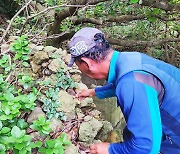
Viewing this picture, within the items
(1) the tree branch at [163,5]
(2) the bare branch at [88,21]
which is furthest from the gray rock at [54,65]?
(2) the bare branch at [88,21]

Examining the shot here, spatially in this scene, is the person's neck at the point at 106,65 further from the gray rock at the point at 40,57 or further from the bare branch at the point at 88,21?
the bare branch at the point at 88,21

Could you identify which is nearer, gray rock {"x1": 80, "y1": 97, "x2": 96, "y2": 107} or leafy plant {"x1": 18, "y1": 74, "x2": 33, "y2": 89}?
leafy plant {"x1": 18, "y1": 74, "x2": 33, "y2": 89}

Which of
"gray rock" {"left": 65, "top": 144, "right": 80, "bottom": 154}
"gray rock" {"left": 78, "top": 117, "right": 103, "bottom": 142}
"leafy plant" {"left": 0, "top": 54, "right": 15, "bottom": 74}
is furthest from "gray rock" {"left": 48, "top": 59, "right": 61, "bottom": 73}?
"gray rock" {"left": 65, "top": 144, "right": 80, "bottom": 154}

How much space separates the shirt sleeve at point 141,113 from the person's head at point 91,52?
0.19 meters

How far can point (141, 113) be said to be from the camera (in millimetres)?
1666

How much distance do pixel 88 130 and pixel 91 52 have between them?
2.83ft

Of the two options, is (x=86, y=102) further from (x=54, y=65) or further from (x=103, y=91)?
(x=54, y=65)

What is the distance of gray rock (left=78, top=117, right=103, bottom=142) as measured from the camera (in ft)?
8.00

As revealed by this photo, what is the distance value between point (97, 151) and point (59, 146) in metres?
0.24

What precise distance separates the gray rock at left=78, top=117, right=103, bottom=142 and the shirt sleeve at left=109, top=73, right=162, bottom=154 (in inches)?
30.0

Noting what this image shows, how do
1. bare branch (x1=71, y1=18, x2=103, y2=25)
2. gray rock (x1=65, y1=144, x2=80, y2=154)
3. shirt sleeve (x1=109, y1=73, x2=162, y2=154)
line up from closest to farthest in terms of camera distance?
shirt sleeve (x1=109, y1=73, x2=162, y2=154) < gray rock (x1=65, y1=144, x2=80, y2=154) < bare branch (x1=71, y1=18, x2=103, y2=25)

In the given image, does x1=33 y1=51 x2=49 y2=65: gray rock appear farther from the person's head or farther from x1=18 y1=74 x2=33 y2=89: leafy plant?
the person's head

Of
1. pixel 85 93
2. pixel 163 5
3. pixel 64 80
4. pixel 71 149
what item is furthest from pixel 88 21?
pixel 71 149

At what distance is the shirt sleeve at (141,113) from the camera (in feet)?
5.46
